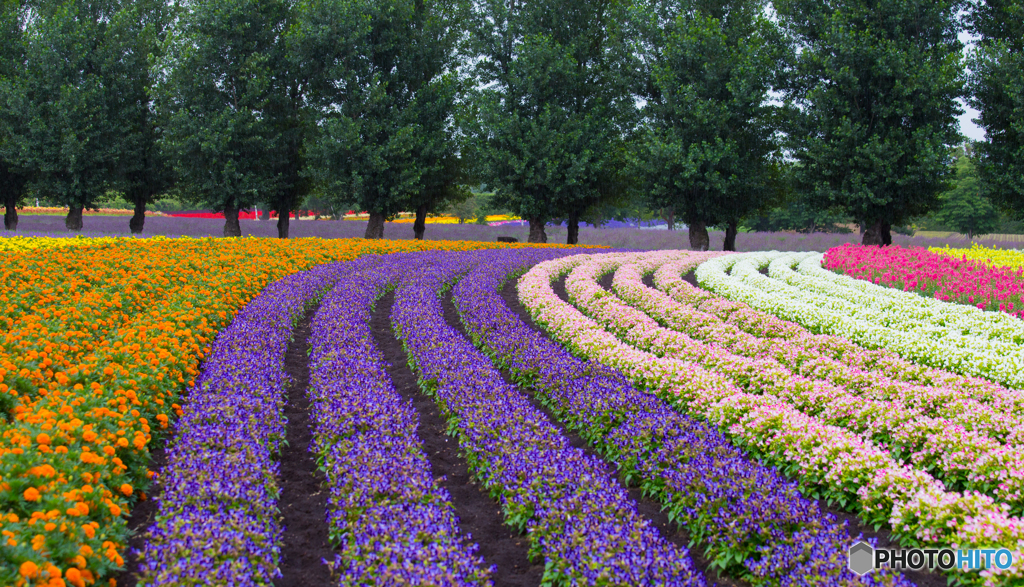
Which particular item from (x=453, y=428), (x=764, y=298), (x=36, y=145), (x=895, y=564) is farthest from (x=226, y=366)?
(x=36, y=145)

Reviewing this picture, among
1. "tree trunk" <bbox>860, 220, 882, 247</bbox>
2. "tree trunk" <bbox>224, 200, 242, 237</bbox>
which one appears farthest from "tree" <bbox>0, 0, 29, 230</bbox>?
"tree trunk" <bbox>860, 220, 882, 247</bbox>

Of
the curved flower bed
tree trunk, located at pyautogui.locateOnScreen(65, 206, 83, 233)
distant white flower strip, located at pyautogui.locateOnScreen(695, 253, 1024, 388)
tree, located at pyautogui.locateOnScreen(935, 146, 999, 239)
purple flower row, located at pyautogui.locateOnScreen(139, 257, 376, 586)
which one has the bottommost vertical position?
purple flower row, located at pyautogui.locateOnScreen(139, 257, 376, 586)

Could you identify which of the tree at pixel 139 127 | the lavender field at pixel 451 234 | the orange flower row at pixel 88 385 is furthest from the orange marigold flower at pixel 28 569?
the lavender field at pixel 451 234

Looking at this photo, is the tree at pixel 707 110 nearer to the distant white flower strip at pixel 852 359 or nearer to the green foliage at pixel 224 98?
the distant white flower strip at pixel 852 359

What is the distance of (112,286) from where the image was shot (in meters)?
11.0

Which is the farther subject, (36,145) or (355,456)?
(36,145)

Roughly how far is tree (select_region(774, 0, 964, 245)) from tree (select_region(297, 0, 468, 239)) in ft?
64.3

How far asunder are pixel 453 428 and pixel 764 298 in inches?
391

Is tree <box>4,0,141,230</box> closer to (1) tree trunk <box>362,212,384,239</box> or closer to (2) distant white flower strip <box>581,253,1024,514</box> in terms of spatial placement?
(1) tree trunk <box>362,212,384,239</box>

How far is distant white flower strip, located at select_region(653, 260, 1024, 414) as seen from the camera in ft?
23.1

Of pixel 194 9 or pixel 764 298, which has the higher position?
pixel 194 9

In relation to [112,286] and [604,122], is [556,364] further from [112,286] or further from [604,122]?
[604,122]

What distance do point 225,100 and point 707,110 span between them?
25.7 meters

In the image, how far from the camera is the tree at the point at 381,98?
102 ft
